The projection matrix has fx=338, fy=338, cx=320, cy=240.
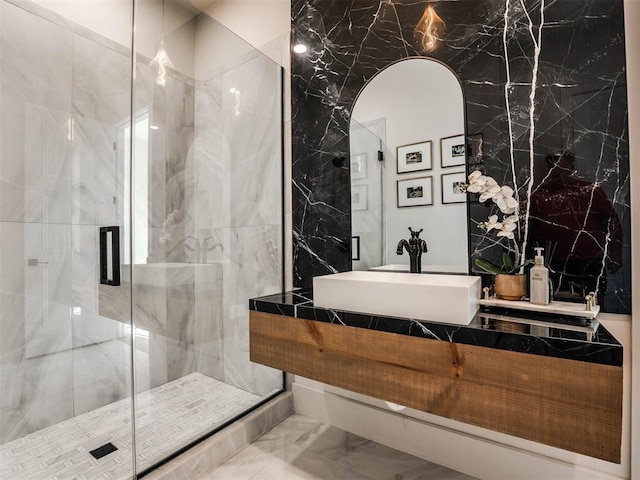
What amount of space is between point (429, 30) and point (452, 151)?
2.03ft

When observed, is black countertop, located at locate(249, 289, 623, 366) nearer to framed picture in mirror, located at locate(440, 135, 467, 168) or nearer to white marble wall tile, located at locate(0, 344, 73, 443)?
framed picture in mirror, located at locate(440, 135, 467, 168)

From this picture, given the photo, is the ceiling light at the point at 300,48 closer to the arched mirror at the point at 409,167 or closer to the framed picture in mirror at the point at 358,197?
the arched mirror at the point at 409,167

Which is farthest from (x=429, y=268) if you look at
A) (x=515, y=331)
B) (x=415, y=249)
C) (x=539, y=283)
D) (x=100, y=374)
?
(x=100, y=374)

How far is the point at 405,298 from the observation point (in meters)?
1.22

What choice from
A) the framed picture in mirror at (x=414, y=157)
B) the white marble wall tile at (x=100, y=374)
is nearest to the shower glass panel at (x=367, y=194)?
the framed picture in mirror at (x=414, y=157)

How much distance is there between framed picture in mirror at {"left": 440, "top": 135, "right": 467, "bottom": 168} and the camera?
5.22 ft

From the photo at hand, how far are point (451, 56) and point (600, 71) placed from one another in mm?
591

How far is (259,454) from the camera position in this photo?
5.73ft

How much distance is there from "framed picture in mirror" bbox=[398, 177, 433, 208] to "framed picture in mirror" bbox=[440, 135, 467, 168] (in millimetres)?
111

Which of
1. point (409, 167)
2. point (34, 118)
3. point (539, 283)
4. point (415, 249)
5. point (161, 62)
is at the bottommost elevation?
point (539, 283)

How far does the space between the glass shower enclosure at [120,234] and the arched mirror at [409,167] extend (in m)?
0.70

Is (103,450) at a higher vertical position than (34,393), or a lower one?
lower

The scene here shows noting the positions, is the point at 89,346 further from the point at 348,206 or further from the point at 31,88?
the point at 348,206

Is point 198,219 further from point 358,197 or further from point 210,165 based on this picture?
point 358,197
